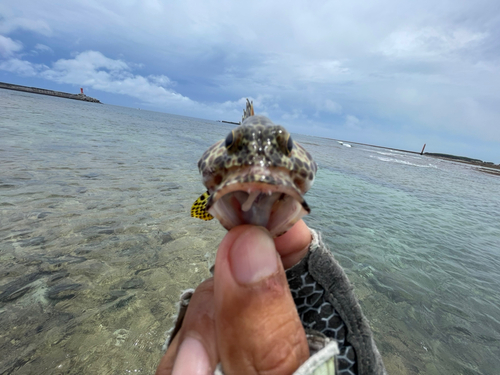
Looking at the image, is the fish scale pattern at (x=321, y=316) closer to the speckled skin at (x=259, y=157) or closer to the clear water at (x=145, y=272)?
the speckled skin at (x=259, y=157)

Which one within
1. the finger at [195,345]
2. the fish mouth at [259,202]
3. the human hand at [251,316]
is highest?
the fish mouth at [259,202]

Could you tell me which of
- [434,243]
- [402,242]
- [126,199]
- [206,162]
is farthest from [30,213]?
[434,243]

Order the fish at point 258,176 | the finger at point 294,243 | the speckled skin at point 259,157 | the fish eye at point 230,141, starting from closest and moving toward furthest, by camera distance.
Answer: the fish at point 258,176
the speckled skin at point 259,157
the fish eye at point 230,141
the finger at point 294,243

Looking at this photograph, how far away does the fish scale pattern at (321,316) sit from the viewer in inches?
77.0

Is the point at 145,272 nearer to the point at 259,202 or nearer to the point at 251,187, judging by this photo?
the point at 259,202

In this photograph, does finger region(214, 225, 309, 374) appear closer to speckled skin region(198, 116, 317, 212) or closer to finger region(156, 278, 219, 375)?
finger region(156, 278, 219, 375)

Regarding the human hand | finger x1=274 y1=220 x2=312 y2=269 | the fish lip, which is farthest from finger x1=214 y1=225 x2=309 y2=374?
finger x1=274 y1=220 x2=312 y2=269

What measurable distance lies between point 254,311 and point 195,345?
0.60 m

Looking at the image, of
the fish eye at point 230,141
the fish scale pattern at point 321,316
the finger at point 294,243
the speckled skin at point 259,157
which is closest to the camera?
the speckled skin at point 259,157

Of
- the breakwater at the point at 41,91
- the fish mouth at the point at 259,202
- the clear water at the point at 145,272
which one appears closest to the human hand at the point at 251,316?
the fish mouth at the point at 259,202

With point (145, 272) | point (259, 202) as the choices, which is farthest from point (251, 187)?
point (145, 272)

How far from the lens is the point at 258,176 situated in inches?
59.2

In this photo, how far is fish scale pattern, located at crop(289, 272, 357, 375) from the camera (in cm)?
196

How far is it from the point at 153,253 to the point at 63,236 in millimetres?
2033
